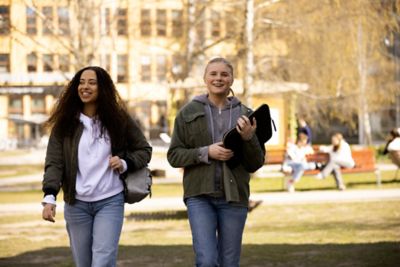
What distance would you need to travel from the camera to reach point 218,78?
661 cm

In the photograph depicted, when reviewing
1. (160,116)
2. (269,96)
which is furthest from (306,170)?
(160,116)

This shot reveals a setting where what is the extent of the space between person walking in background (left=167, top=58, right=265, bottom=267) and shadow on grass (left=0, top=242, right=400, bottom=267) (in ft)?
13.0

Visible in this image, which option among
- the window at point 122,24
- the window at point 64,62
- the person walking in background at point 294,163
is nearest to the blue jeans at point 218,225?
the person walking in background at point 294,163

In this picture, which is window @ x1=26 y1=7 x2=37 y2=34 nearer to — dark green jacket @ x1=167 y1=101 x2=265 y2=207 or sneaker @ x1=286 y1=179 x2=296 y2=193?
sneaker @ x1=286 y1=179 x2=296 y2=193

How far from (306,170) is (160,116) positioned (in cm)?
5398

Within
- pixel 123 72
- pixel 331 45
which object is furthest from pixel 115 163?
pixel 123 72

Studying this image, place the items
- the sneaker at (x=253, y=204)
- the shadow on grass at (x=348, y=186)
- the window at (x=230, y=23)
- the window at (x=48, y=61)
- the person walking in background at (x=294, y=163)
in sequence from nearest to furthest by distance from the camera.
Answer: the sneaker at (x=253, y=204) → the person walking in background at (x=294, y=163) → the shadow on grass at (x=348, y=186) → the window at (x=48, y=61) → the window at (x=230, y=23)

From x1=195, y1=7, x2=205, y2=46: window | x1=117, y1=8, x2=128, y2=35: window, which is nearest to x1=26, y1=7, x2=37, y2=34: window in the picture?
x1=117, y1=8, x2=128, y2=35: window

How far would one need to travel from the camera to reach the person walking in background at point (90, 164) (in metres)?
6.46

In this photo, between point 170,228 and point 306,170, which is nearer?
point 170,228

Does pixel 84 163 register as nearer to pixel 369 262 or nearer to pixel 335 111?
pixel 369 262

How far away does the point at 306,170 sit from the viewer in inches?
985

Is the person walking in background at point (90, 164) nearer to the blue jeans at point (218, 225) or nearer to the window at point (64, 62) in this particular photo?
the blue jeans at point (218, 225)

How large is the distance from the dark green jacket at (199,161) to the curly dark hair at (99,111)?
41cm
